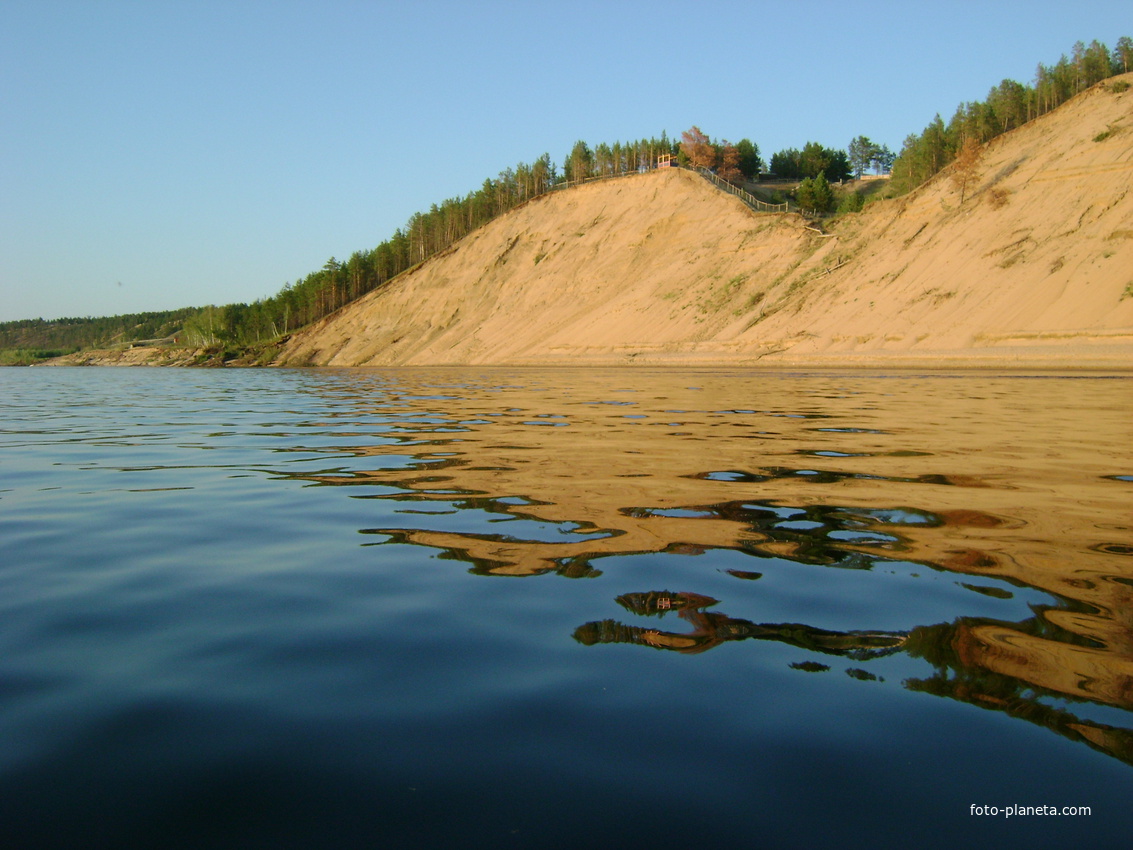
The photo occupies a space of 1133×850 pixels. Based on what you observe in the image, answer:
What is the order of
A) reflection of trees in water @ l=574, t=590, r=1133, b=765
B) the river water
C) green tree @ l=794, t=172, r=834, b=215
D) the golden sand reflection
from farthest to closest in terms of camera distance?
green tree @ l=794, t=172, r=834, b=215
the golden sand reflection
reflection of trees in water @ l=574, t=590, r=1133, b=765
the river water

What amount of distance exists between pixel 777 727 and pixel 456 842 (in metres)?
1.23

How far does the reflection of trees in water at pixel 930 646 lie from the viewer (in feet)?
9.26

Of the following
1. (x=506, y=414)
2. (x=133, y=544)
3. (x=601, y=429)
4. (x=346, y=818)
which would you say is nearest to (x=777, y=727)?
(x=346, y=818)

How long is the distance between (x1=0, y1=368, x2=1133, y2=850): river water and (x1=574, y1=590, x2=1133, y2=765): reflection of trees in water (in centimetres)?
1

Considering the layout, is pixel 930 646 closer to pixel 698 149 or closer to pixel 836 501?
pixel 836 501

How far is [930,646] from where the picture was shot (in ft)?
11.7

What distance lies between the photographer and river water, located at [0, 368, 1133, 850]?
7.71 feet

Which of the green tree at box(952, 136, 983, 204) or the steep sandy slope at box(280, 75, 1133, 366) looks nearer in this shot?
the steep sandy slope at box(280, 75, 1133, 366)

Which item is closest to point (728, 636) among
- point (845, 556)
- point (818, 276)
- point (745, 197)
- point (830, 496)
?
point (845, 556)

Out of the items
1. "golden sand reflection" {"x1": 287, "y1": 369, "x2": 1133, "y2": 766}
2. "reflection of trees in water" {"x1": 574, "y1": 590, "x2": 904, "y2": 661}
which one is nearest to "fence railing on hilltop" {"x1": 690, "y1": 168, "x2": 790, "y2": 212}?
"golden sand reflection" {"x1": 287, "y1": 369, "x2": 1133, "y2": 766}

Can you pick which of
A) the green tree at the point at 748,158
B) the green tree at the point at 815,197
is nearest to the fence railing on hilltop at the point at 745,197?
the green tree at the point at 815,197

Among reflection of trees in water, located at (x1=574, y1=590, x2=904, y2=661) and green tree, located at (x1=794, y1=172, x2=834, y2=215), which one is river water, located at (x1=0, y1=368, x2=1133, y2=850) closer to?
reflection of trees in water, located at (x1=574, y1=590, x2=904, y2=661)

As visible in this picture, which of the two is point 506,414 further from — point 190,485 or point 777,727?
point 777,727

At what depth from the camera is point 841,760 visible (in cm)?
259
